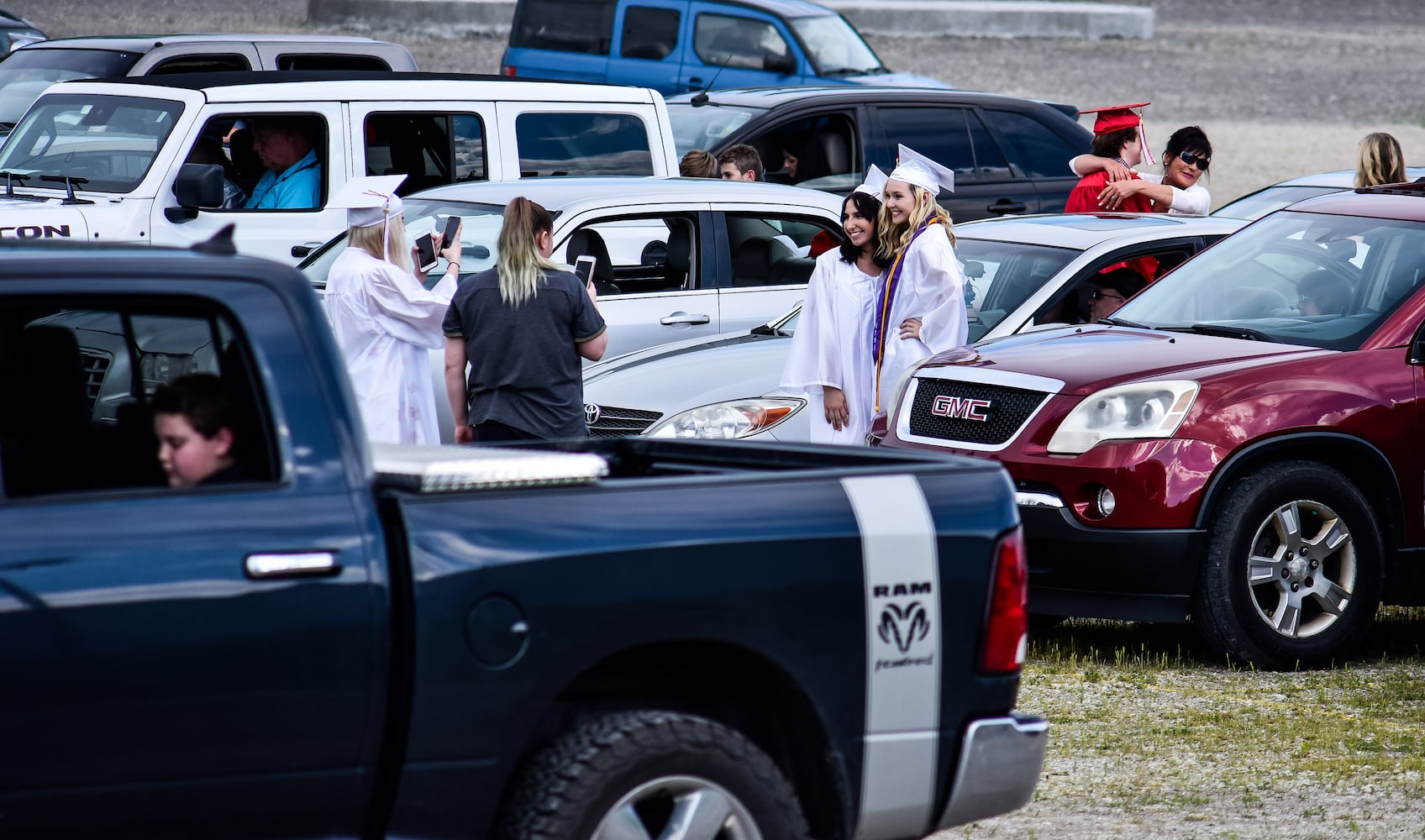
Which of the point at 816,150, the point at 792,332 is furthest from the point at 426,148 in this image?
the point at 816,150

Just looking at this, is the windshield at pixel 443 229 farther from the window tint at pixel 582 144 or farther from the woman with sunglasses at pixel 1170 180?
the woman with sunglasses at pixel 1170 180

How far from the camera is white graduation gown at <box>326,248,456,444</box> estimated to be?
767 centimetres

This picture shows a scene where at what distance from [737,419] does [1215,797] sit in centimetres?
332

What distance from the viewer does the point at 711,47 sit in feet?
60.9

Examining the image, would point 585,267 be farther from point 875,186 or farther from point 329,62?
point 329,62

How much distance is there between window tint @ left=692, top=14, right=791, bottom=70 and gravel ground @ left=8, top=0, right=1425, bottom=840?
23.1 feet

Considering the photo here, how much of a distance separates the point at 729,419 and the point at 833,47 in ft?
35.9

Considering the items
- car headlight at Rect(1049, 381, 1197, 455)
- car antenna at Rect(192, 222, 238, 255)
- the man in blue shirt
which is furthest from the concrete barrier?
car antenna at Rect(192, 222, 238, 255)

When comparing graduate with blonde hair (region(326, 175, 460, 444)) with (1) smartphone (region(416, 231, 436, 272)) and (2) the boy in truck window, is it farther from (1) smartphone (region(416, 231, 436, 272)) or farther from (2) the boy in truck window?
(2) the boy in truck window

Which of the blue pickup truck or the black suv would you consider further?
the black suv

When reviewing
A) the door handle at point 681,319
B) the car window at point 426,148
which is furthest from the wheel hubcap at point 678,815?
the car window at point 426,148

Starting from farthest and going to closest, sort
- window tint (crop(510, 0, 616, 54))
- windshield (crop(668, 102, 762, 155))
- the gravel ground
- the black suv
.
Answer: window tint (crop(510, 0, 616, 54)) → the black suv → windshield (crop(668, 102, 762, 155)) → the gravel ground

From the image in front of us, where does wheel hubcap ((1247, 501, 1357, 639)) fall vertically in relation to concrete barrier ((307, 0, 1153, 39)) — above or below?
below

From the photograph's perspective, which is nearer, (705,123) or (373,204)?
(373,204)
